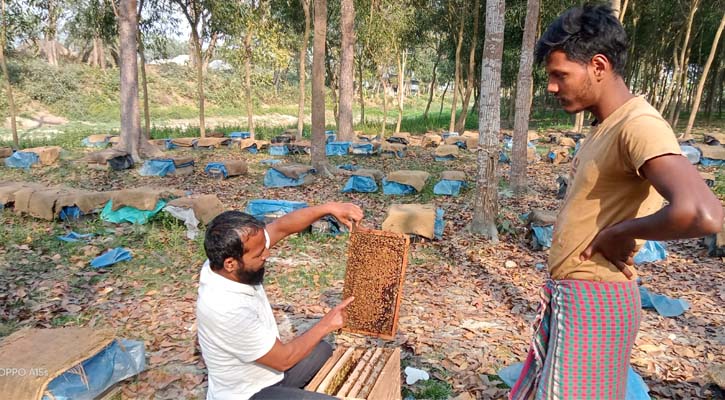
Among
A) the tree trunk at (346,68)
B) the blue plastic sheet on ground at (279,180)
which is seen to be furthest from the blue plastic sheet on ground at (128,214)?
the tree trunk at (346,68)

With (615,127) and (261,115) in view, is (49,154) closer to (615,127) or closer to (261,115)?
(615,127)

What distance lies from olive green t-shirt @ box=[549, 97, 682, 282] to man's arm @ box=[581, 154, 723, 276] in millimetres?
44

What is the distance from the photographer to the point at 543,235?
22.4 feet

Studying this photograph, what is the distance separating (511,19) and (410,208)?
15423 mm

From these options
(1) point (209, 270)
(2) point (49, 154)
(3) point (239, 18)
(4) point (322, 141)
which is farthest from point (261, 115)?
(1) point (209, 270)

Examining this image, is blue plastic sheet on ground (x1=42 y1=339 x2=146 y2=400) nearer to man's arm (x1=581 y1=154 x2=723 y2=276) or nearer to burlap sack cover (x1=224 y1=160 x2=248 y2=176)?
man's arm (x1=581 y1=154 x2=723 y2=276)

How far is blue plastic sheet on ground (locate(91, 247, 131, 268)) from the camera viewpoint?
20.4 feet

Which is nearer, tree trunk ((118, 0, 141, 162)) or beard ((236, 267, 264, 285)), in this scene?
beard ((236, 267, 264, 285))

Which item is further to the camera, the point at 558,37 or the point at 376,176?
the point at 376,176

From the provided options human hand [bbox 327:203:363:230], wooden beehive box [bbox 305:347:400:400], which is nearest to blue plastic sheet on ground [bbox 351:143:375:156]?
human hand [bbox 327:203:363:230]

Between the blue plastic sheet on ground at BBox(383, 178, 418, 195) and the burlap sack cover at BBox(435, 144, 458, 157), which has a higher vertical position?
the burlap sack cover at BBox(435, 144, 458, 157)

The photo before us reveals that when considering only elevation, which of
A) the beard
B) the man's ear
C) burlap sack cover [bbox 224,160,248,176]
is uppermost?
the man's ear

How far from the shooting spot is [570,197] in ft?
6.02

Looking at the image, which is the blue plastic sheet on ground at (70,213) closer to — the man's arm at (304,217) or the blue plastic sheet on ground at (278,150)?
the man's arm at (304,217)
